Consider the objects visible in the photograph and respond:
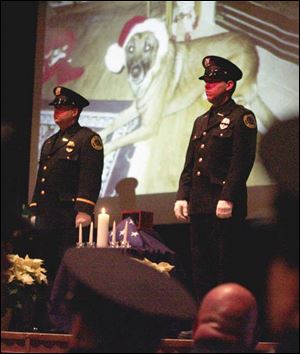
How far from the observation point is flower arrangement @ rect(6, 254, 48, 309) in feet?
13.3

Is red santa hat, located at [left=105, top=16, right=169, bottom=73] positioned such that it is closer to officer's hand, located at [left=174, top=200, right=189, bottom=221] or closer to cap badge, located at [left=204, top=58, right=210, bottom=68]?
cap badge, located at [left=204, top=58, right=210, bottom=68]

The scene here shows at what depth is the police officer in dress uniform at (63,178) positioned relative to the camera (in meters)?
4.55

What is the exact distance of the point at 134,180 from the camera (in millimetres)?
6156

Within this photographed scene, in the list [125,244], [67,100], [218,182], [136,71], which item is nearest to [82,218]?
[125,244]

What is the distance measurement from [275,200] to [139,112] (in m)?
4.39

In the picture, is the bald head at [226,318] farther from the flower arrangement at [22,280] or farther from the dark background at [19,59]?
the dark background at [19,59]

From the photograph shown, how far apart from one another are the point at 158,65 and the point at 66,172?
185 cm

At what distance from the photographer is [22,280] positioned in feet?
13.3

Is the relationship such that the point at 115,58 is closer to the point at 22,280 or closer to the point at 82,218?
the point at 82,218

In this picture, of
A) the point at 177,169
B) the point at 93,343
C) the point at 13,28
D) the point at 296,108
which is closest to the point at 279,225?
the point at 93,343

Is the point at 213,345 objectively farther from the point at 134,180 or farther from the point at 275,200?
the point at 134,180

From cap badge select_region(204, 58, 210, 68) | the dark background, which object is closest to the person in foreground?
cap badge select_region(204, 58, 210, 68)

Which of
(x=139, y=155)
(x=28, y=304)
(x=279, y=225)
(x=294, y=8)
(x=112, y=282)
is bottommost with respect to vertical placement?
(x=28, y=304)

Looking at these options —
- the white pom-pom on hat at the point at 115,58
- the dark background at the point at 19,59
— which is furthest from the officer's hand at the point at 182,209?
the dark background at the point at 19,59
